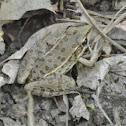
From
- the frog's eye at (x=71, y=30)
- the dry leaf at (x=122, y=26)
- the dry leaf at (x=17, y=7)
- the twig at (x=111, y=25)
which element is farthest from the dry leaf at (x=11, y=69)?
the dry leaf at (x=122, y=26)

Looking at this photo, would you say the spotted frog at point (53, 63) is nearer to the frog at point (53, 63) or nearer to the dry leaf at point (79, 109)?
the frog at point (53, 63)

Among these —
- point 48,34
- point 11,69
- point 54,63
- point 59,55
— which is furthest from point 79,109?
point 48,34

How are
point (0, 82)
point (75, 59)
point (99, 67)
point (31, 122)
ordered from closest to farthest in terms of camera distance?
point (31, 122) → point (0, 82) → point (99, 67) → point (75, 59)

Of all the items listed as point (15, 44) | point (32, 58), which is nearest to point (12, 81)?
point (32, 58)

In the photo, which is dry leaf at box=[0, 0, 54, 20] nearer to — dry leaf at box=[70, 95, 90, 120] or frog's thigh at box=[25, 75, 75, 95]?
frog's thigh at box=[25, 75, 75, 95]

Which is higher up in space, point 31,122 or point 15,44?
point 15,44

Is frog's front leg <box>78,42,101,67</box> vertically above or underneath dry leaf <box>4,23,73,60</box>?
underneath

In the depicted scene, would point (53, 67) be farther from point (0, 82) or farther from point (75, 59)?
point (0, 82)

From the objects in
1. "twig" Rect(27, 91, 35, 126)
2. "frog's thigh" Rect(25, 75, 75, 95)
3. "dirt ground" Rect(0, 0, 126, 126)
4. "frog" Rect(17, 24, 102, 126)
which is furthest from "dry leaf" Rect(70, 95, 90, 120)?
"twig" Rect(27, 91, 35, 126)
